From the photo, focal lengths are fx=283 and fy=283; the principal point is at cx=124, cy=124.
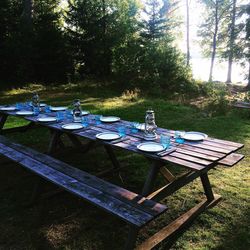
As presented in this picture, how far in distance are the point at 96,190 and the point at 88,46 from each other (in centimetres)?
1075

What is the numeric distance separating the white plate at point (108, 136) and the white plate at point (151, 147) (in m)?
0.36

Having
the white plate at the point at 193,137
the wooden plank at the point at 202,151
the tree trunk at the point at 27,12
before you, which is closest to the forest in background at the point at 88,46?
the tree trunk at the point at 27,12

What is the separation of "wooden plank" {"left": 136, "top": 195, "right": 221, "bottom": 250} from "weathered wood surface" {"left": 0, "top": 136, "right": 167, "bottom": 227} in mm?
416

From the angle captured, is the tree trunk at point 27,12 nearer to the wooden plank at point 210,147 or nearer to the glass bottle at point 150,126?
the glass bottle at point 150,126

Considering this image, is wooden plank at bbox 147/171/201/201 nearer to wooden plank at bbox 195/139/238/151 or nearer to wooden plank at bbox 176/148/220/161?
wooden plank at bbox 176/148/220/161

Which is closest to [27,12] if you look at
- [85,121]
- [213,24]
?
[85,121]

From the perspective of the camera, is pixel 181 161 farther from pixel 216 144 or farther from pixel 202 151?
pixel 216 144

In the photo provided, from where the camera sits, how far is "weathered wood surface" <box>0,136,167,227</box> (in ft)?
6.21

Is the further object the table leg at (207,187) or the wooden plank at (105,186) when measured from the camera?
the table leg at (207,187)

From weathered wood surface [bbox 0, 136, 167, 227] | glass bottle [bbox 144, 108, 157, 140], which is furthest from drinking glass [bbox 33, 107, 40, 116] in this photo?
glass bottle [bbox 144, 108, 157, 140]

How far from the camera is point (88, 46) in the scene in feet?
39.9

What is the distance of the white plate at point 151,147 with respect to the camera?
2422 millimetres

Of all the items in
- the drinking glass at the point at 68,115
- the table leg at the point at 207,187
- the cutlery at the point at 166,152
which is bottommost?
the table leg at the point at 207,187

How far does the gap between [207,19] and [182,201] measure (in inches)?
848
